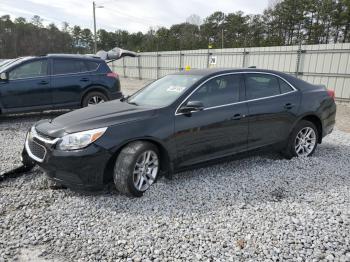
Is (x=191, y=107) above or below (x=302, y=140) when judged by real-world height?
above

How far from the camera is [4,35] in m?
65.7

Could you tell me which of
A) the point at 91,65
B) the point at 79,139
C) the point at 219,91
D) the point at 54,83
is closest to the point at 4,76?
the point at 54,83

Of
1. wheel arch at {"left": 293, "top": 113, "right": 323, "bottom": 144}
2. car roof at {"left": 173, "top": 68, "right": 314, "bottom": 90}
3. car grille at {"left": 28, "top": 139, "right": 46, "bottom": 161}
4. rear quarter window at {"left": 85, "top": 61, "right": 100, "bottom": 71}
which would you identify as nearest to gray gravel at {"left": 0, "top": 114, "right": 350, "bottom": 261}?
car grille at {"left": 28, "top": 139, "right": 46, "bottom": 161}

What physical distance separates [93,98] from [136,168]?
533 centimetres

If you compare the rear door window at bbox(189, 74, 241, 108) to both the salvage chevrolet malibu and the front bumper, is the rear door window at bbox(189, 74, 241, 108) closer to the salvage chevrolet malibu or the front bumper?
the salvage chevrolet malibu

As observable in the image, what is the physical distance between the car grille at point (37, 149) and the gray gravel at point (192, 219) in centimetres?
A: 48

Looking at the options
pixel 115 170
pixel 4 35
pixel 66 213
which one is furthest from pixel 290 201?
pixel 4 35

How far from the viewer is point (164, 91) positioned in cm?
432

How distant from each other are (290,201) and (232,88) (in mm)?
1764

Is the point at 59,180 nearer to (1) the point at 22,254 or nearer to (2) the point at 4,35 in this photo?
(1) the point at 22,254

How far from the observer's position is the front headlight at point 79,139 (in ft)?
10.8

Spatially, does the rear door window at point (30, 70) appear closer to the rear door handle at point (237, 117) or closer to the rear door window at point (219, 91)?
the rear door window at point (219, 91)

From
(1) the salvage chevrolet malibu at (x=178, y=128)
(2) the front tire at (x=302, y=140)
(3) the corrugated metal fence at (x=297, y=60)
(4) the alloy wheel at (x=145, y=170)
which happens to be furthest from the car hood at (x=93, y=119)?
(3) the corrugated metal fence at (x=297, y=60)

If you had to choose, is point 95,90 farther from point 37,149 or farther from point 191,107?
point 191,107
